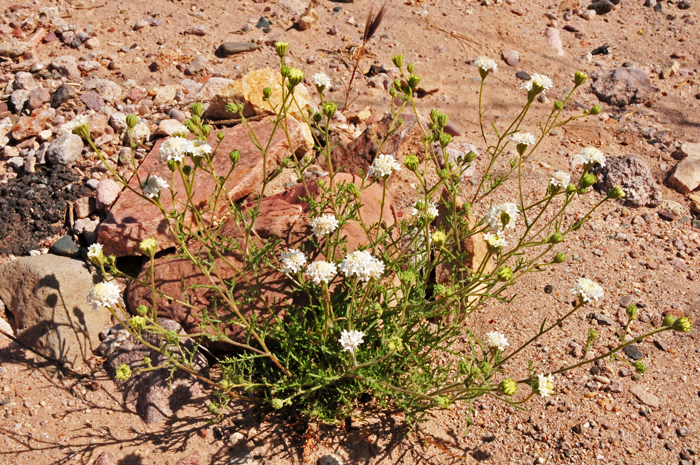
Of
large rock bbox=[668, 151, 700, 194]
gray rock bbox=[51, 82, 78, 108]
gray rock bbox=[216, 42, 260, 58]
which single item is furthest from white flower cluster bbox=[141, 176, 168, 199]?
large rock bbox=[668, 151, 700, 194]

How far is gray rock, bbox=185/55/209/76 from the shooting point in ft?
19.5

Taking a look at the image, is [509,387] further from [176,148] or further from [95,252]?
[95,252]

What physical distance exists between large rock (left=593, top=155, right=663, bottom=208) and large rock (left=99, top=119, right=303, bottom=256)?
2.80 meters

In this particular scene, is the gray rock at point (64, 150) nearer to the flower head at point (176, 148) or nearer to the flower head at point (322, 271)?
the flower head at point (176, 148)

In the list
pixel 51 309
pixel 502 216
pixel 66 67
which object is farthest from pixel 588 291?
pixel 66 67

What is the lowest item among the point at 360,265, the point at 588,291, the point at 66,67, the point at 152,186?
the point at 66,67

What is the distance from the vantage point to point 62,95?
5254mm

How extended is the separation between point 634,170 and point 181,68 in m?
4.59

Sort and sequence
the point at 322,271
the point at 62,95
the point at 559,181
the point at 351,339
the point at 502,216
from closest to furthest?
1. the point at 351,339
2. the point at 322,271
3. the point at 502,216
4. the point at 559,181
5. the point at 62,95

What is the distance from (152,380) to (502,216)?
2.38m

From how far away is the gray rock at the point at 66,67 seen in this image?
5609 mm

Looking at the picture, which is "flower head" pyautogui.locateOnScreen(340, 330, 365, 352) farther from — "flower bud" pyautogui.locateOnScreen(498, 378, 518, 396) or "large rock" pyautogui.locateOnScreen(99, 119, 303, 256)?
"large rock" pyautogui.locateOnScreen(99, 119, 303, 256)

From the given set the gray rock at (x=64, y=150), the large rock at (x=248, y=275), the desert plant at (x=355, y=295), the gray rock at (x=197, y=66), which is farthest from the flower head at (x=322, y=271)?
the gray rock at (x=197, y=66)

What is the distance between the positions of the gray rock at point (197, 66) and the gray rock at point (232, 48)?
0.27m
